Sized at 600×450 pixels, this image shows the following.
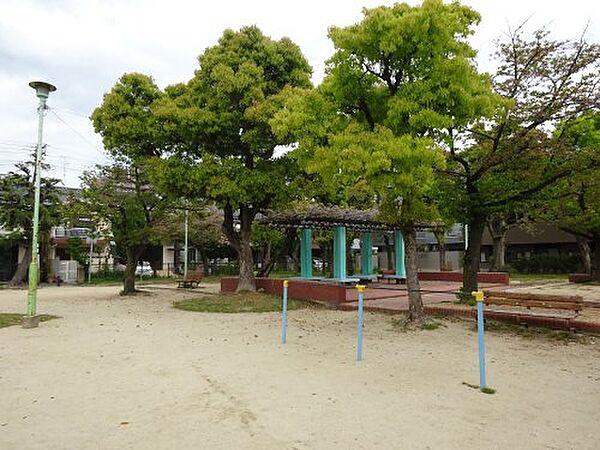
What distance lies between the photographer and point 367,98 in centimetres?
1024

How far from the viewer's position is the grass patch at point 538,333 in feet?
29.2

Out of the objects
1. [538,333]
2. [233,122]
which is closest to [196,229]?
[233,122]

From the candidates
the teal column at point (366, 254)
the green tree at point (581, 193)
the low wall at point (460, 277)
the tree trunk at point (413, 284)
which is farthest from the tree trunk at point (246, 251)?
the low wall at point (460, 277)

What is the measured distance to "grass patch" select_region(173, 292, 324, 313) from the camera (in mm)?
13836

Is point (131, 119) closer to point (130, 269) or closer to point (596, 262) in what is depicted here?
point (130, 269)

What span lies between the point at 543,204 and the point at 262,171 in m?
8.38

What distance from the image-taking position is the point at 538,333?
31.2 feet

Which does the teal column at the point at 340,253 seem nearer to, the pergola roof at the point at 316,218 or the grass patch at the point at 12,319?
the pergola roof at the point at 316,218

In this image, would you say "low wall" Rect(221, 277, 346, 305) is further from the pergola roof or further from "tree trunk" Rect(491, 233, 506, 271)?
"tree trunk" Rect(491, 233, 506, 271)

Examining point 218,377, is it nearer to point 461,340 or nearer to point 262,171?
point 461,340

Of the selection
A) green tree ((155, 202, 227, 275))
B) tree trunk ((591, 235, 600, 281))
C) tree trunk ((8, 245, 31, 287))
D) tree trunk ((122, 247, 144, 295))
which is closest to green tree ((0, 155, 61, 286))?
tree trunk ((8, 245, 31, 287))

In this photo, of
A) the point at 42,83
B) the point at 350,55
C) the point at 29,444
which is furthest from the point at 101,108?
the point at 29,444

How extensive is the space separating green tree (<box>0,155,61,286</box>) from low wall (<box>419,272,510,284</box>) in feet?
67.9

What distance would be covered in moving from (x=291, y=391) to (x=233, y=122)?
35.8 ft
